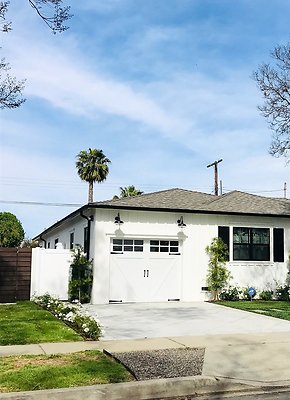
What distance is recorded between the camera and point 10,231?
152 feet

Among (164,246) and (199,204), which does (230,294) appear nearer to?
(164,246)

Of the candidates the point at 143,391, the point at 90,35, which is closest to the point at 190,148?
the point at 90,35

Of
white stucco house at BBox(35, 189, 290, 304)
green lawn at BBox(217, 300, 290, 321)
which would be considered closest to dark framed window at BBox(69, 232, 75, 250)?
white stucco house at BBox(35, 189, 290, 304)

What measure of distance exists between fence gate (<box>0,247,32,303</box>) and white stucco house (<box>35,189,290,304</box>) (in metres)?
2.31

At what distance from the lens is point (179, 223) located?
58.0 ft

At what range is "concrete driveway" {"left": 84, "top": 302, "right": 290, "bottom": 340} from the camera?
10.3 m

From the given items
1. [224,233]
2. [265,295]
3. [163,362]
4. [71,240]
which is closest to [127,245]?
[224,233]

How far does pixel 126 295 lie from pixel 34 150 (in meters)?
9.07

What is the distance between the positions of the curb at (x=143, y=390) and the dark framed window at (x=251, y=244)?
1233 centimetres

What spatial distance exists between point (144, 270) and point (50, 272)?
3.38m

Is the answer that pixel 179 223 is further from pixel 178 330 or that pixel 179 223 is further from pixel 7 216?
pixel 7 216

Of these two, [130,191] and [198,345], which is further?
[130,191]

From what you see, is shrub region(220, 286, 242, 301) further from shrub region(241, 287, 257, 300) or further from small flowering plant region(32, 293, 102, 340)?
small flowering plant region(32, 293, 102, 340)

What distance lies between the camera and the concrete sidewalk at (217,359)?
19.3 ft
